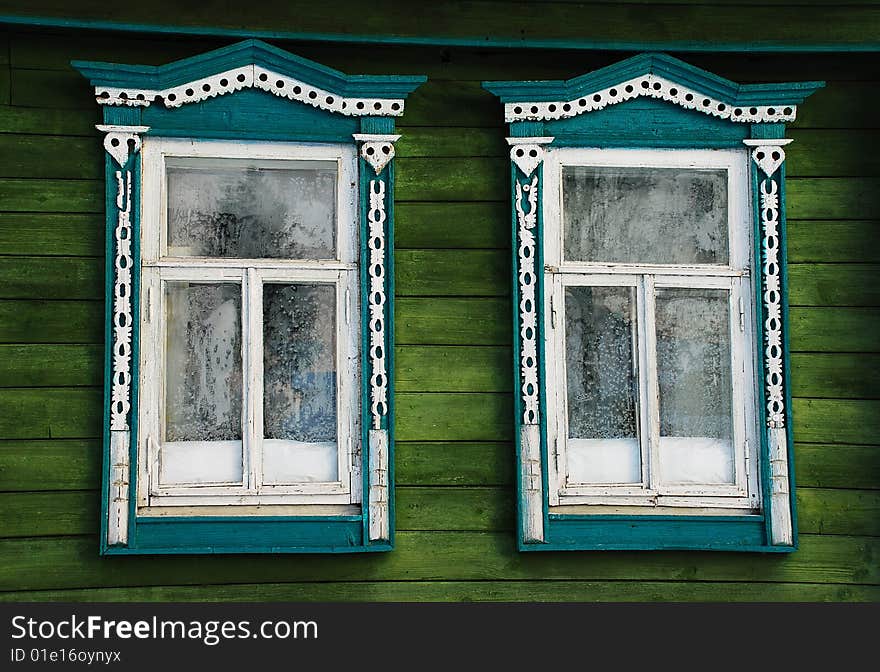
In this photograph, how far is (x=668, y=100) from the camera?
12.3 ft

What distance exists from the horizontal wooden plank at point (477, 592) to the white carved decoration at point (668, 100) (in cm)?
155

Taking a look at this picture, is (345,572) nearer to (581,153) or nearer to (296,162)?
(296,162)

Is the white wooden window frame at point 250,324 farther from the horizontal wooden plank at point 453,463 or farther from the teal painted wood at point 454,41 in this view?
the teal painted wood at point 454,41

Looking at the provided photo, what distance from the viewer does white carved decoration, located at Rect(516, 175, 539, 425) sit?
360cm

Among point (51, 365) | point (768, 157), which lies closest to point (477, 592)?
point (51, 365)

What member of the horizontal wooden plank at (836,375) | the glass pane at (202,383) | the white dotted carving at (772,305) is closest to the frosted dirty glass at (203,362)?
the glass pane at (202,383)

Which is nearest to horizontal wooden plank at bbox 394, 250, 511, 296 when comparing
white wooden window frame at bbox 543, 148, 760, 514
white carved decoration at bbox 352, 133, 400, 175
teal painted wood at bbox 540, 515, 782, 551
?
white wooden window frame at bbox 543, 148, 760, 514

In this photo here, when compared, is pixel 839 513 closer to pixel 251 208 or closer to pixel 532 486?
pixel 532 486

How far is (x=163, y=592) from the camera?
3.48 metres

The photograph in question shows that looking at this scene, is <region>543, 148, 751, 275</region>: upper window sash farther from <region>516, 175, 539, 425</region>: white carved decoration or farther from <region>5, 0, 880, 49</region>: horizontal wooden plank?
<region>5, 0, 880, 49</region>: horizontal wooden plank

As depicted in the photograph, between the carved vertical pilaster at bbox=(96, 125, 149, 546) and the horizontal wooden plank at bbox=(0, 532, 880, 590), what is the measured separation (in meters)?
0.15

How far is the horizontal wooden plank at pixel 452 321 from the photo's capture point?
3.65 metres

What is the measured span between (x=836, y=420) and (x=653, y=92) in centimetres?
125

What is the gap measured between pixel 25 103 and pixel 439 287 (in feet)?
4.81
